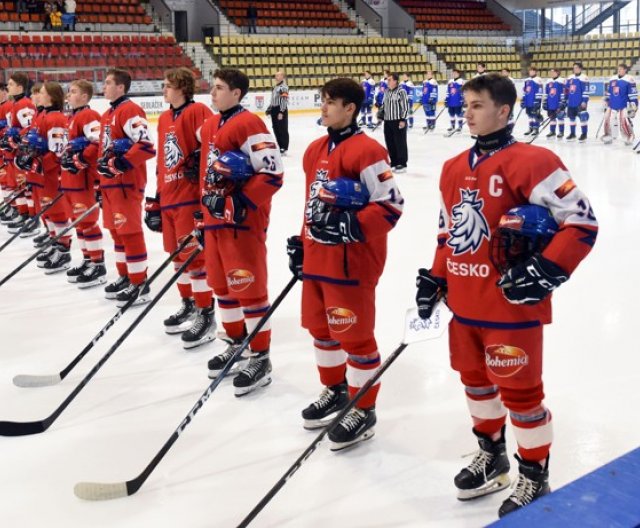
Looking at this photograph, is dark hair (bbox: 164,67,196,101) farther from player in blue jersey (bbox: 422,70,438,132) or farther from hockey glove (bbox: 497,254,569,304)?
player in blue jersey (bbox: 422,70,438,132)

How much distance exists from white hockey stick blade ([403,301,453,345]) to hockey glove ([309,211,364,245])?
0.41 metres

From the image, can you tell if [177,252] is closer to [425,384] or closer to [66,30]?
[425,384]

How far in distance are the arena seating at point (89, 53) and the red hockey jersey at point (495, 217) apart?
14.1 metres

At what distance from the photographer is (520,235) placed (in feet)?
7.02

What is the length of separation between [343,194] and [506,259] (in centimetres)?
69

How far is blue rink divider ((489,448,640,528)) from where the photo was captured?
1536mm

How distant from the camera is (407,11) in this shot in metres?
26.8

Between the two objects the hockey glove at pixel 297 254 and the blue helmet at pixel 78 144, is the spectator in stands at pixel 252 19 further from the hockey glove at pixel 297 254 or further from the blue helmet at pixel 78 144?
the hockey glove at pixel 297 254

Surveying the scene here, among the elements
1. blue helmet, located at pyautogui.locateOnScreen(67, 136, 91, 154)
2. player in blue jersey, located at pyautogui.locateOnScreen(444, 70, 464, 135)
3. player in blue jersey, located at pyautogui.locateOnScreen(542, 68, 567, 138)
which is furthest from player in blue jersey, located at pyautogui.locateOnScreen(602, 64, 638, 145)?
blue helmet, located at pyautogui.locateOnScreen(67, 136, 91, 154)

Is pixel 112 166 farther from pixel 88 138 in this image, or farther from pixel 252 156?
pixel 252 156

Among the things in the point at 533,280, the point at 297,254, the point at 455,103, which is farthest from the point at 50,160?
the point at 455,103

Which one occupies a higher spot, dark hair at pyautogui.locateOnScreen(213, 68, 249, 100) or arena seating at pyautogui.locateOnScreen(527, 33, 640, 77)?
arena seating at pyautogui.locateOnScreen(527, 33, 640, 77)

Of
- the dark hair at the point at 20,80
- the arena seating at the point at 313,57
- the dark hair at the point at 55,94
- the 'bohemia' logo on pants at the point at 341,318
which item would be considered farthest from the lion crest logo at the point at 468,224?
the arena seating at the point at 313,57

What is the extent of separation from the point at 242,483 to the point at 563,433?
1.23 meters
